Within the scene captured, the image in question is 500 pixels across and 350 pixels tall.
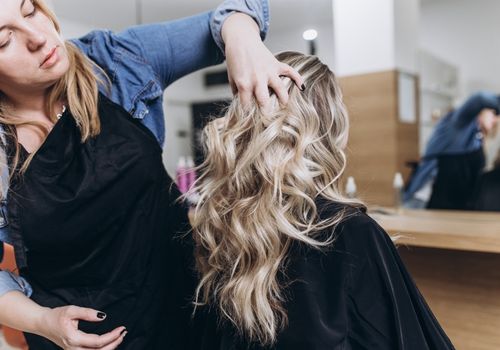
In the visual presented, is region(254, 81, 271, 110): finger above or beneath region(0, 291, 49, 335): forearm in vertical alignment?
above

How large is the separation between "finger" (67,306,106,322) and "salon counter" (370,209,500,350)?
91 cm

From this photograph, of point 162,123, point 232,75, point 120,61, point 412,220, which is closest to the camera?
point 232,75

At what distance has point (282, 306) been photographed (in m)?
0.82

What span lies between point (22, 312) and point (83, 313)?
0.41ft

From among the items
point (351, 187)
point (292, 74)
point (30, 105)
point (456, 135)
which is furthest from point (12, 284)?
point (456, 135)

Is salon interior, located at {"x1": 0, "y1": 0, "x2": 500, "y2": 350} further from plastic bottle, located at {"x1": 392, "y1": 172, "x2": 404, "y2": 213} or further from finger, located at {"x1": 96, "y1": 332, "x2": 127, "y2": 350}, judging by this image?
finger, located at {"x1": 96, "y1": 332, "x2": 127, "y2": 350}

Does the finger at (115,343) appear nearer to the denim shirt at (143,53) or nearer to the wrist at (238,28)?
the denim shirt at (143,53)

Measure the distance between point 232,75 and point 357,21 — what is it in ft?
3.03

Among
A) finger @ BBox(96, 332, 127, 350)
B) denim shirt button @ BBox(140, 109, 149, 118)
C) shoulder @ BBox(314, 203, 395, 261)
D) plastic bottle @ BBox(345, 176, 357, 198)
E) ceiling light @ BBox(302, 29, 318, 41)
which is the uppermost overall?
ceiling light @ BBox(302, 29, 318, 41)

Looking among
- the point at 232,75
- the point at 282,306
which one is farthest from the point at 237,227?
the point at 232,75

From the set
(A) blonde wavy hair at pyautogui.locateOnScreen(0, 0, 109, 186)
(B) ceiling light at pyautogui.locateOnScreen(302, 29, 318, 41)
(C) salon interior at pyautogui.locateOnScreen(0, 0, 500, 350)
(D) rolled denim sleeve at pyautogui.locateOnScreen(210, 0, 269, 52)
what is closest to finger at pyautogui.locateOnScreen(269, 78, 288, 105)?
(D) rolled denim sleeve at pyautogui.locateOnScreen(210, 0, 269, 52)

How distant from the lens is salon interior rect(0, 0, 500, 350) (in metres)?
1.38

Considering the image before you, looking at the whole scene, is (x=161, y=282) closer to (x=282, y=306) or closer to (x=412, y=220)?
(x=282, y=306)

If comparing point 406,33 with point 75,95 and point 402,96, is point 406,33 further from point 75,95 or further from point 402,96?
point 75,95
